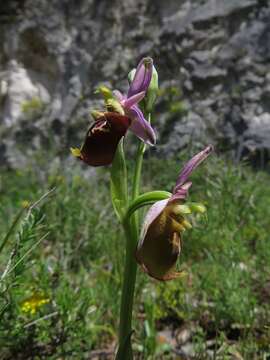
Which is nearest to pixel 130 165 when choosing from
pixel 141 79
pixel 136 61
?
pixel 141 79

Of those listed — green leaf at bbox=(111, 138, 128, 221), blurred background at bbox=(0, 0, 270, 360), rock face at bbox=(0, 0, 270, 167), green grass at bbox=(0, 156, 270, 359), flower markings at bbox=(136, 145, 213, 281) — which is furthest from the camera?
rock face at bbox=(0, 0, 270, 167)

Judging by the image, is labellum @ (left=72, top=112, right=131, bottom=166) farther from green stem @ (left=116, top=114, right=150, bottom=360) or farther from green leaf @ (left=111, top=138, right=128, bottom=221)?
green stem @ (left=116, top=114, right=150, bottom=360)

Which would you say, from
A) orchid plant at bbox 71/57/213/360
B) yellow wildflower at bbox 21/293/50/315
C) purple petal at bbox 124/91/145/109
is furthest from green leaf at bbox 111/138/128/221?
yellow wildflower at bbox 21/293/50/315

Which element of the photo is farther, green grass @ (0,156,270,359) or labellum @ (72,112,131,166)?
green grass @ (0,156,270,359)

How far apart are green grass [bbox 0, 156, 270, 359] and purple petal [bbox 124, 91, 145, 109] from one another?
34 cm

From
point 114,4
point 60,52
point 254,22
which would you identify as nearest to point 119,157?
point 254,22

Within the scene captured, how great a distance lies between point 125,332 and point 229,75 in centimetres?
469

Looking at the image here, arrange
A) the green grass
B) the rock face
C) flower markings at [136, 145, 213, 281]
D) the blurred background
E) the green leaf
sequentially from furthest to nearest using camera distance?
the rock face, the blurred background, the green grass, the green leaf, flower markings at [136, 145, 213, 281]

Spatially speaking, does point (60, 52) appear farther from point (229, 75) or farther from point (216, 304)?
point (216, 304)

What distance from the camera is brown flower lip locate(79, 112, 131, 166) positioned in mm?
1151

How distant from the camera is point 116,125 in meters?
1.16

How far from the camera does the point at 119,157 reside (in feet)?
3.94

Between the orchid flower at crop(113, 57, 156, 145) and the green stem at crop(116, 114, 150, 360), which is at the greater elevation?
the orchid flower at crop(113, 57, 156, 145)

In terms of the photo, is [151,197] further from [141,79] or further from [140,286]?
[140,286]
